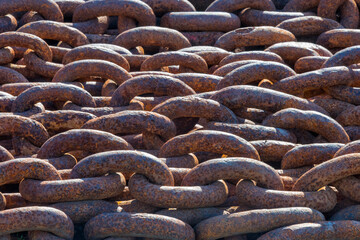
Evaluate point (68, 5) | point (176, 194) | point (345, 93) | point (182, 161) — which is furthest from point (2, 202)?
point (68, 5)

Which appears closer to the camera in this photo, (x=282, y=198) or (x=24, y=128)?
(x=282, y=198)

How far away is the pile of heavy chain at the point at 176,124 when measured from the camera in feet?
8.01

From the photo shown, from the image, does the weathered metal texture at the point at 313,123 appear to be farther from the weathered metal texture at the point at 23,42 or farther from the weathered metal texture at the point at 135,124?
the weathered metal texture at the point at 23,42

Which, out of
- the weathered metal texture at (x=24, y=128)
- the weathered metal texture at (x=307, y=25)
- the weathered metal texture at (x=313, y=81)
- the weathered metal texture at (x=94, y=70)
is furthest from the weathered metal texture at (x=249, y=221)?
the weathered metal texture at (x=307, y=25)

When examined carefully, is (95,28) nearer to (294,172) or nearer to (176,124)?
(176,124)

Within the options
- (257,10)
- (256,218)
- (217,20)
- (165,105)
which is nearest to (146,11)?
(217,20)

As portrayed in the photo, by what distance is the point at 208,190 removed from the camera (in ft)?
8.25

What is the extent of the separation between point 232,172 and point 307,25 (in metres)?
A: 2.53

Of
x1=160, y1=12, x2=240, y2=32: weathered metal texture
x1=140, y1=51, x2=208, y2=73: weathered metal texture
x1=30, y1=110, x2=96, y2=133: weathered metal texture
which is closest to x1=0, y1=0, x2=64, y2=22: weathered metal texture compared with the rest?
x1=160, y1=12, x2=240, y2=32: weathered metal texture

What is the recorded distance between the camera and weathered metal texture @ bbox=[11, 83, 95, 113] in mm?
3299

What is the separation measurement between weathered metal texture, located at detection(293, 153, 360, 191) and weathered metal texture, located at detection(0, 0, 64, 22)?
2.89m

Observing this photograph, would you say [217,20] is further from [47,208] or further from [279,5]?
[47,208]

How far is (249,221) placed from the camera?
2377 millimetres

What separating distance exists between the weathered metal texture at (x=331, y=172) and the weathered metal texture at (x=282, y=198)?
0.05 m
